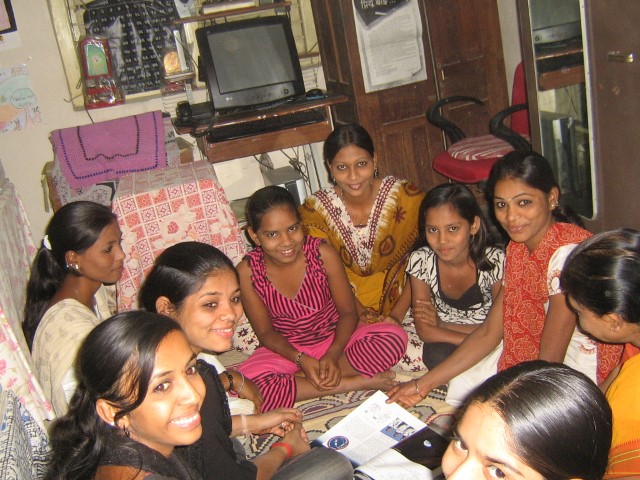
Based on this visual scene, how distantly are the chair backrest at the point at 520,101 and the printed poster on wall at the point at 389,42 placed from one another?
20.2 inches

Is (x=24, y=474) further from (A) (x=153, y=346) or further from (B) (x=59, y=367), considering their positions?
(A) (x=153, y=346)

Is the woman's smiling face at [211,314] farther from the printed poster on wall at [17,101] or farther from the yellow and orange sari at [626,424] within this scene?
the printed poster on wall at [17,101]

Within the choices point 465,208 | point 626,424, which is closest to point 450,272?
point 465,208

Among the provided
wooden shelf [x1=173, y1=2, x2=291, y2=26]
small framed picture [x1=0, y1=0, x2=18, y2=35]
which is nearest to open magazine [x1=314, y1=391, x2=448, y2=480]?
wooden shelf [x1=173, y1=2, x2=291, y2=26]

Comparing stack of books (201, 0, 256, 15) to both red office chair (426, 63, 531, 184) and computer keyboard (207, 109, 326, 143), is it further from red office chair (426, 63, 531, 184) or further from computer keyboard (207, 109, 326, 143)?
red office chair (426, 63, 531, 184)

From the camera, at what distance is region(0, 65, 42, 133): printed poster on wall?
350cm

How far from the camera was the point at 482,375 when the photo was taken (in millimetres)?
2000

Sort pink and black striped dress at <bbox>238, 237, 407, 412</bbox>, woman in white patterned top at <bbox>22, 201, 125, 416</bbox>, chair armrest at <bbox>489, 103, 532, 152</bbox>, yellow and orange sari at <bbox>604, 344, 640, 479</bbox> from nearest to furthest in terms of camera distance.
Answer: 1. yellow and orange sari at <bbox>604, 344, 640, 479</bbox>
2. woman in white patterned top at <bbox>22, 201, 125, 416</bbox>
3. pink and black striped dress at <bbox>238, 237, 407, 412</bbox>
4. chair armrest at <bbox>489, 103, 532, 152</bbox>

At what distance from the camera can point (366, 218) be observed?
2.56m

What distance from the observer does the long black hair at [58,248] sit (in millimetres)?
1946

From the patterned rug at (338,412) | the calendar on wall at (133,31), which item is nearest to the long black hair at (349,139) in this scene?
the patterned rug at (338,412)

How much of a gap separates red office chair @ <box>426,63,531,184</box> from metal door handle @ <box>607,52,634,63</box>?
0.55 m

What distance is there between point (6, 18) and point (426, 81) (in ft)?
7.37

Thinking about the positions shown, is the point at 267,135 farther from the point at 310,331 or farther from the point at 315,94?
the point at 310,331
